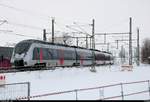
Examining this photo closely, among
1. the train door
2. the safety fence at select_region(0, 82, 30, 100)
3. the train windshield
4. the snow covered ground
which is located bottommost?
the snow covered ground

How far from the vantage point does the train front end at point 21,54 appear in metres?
27.8

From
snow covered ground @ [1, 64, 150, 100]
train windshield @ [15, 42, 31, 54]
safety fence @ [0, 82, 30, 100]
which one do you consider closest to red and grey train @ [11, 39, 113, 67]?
train windshield @ [15, 42, 31, 54]

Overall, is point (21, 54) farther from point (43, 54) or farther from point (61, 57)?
point (61, 57)

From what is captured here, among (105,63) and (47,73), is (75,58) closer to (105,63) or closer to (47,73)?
(47,73)

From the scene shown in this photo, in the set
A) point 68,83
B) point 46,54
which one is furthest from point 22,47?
point 68,83

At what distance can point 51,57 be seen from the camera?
3131 cm

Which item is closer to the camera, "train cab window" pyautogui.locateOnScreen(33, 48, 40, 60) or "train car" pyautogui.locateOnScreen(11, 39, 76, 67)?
"train car" pyautogui.locateOnScreen(11, 39, 76, 67)

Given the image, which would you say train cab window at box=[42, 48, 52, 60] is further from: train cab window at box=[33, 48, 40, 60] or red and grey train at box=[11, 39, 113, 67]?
train cab window at box=[33, 48, 40, 60]

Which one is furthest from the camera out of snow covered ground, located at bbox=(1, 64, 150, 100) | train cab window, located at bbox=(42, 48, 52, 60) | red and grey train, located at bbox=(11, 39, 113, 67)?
train cab window, located at bbox=(42, 48, 52, 60)

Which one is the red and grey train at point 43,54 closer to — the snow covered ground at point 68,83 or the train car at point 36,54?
the train car at point 36,54

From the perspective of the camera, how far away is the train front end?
91.2 feet

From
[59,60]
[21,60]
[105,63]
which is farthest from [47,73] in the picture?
[105,63]

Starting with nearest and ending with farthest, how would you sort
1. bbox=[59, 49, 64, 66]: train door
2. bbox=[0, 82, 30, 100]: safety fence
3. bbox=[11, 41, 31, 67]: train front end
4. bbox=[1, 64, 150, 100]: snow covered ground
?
bbox=[0, 82, 30, 100]: safety fence → bbox=[1, 64, 150, 100]: snow covered ground → bbox=[11, 41, 31, 67]: train front end → bbox=[59, 49, 64, 66]: train door

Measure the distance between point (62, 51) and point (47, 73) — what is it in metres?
7.54
